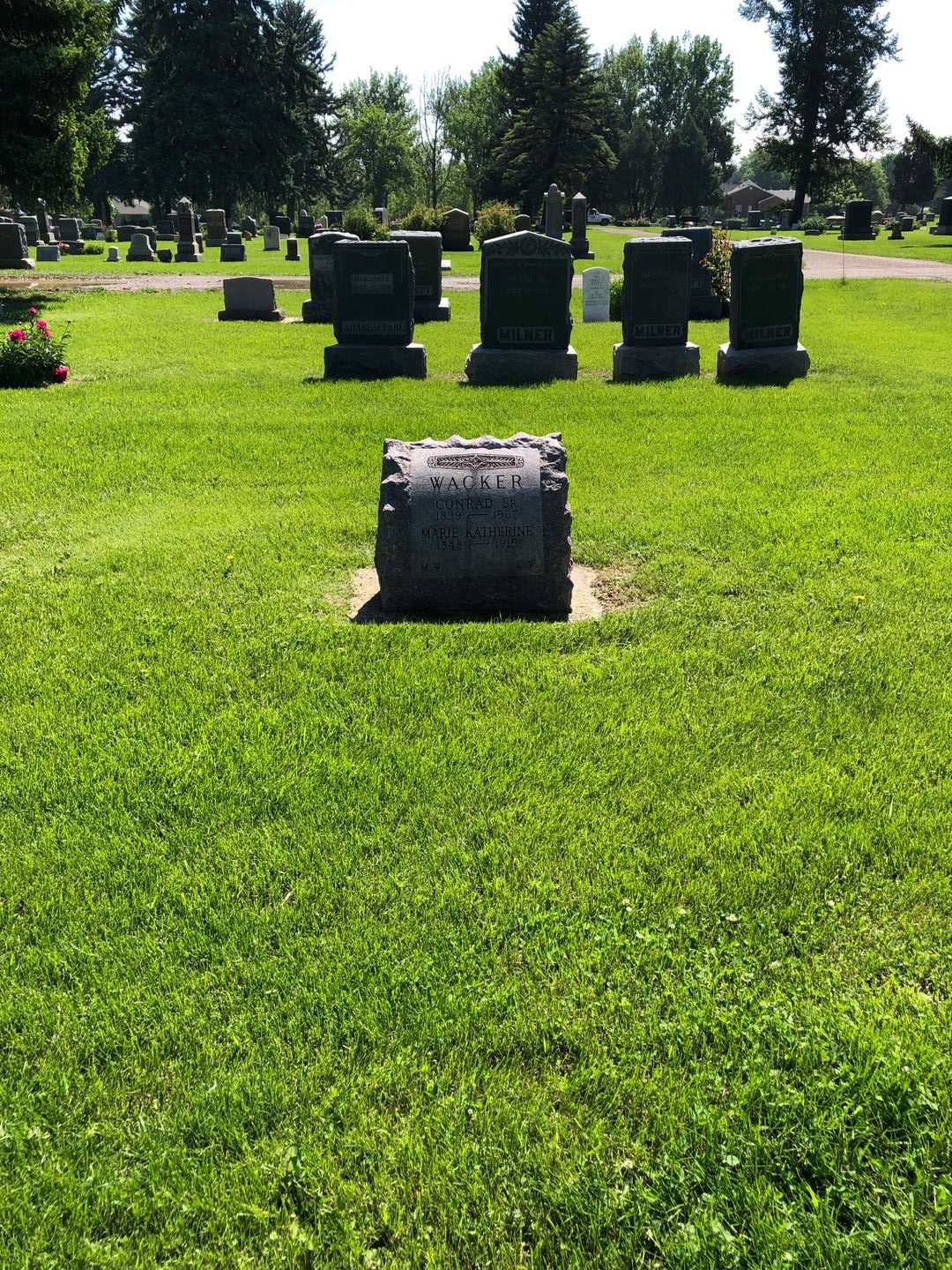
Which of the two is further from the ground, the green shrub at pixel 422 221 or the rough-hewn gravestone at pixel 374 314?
the green shrub at pixel 422 221

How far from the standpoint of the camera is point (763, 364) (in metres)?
13.0

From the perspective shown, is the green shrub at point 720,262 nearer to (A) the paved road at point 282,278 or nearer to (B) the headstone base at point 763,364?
(B) the headstone base at point 763,364

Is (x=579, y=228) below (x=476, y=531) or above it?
above

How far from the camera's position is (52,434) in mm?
10125

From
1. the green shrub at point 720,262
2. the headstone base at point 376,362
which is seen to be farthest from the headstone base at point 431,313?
the headstone base at point 376,362

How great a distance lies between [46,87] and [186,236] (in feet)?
67.1

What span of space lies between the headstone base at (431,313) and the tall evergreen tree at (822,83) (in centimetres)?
5123

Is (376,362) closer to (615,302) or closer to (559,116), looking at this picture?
(615,302)

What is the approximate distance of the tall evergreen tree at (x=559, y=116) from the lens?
2007 inches

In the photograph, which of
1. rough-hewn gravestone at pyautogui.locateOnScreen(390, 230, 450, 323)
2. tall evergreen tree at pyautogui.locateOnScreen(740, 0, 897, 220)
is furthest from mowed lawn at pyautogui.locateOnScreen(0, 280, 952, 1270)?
tall evergreen tree at pyautogui.locateOnScreen(740, 0, 897, 220)

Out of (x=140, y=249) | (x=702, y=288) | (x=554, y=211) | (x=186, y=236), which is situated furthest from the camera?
(x=186, y=236)

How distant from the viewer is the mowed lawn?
229cm

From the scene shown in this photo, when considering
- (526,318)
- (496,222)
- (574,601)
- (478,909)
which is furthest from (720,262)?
(496,222)

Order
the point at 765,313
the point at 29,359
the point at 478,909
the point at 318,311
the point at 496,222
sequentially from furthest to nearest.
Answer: the point at 496,222, the point at 318,311, the point at 765,313, the point at 29,359, the point at 478,909
